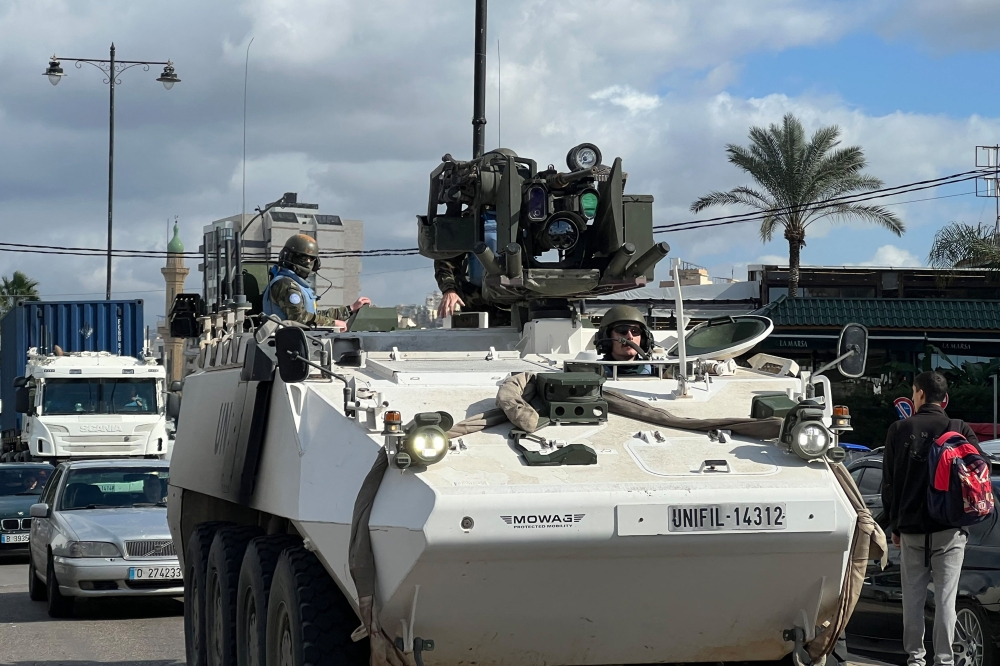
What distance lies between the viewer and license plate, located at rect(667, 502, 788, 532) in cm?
582

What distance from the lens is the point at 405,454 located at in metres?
5.84

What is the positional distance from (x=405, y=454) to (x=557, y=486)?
62 cm

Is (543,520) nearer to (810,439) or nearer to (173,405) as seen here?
(810,439)

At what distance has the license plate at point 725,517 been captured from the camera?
5.82 metres

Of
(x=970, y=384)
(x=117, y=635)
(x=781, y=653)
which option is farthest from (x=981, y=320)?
(x=781, y=653)

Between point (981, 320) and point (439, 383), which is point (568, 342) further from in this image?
point (981, 320)

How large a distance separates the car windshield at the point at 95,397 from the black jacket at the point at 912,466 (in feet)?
63.3

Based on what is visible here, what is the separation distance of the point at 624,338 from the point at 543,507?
1.86 meters

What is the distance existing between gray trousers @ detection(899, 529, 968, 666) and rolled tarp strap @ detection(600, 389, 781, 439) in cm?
243

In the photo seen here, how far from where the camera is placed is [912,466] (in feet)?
27.7

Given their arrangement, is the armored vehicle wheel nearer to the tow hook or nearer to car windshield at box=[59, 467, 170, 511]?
the tow hook

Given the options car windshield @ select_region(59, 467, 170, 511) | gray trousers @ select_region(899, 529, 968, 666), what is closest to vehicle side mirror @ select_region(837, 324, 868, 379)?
gray trousers @ select_region(899, 529, 968, 666)

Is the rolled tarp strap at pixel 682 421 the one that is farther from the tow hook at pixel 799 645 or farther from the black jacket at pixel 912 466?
the black jacket at pixel 912 466

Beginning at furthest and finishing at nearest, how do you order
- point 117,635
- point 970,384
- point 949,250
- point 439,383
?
point 949,250 < point 970,384 < point 117,635 < point 439,383
